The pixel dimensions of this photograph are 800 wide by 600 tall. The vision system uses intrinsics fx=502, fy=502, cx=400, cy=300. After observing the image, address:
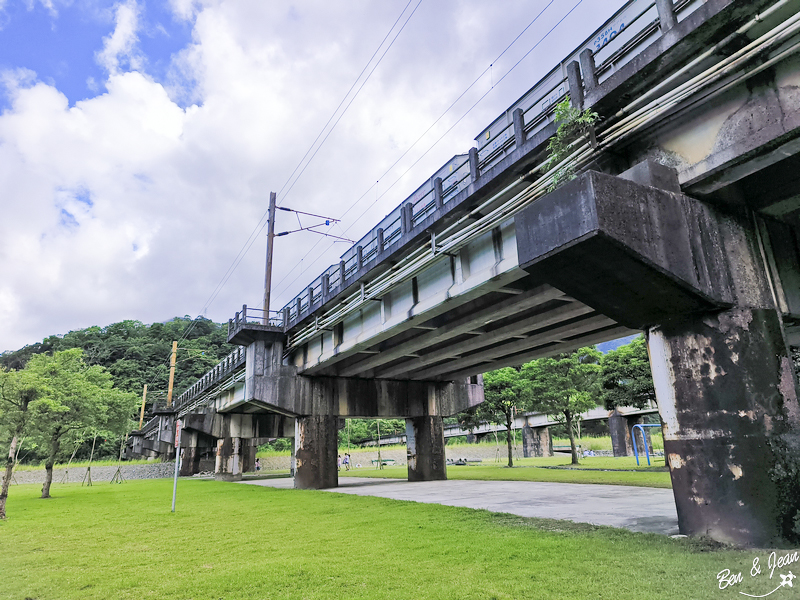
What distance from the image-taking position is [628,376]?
1219 inches

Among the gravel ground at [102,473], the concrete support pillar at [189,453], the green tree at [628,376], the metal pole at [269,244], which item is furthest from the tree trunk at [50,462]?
the green tree at [628,376]

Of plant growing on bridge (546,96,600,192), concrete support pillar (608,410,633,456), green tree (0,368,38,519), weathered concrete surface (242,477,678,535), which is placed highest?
plant growing on bridge (546,96,600,192)

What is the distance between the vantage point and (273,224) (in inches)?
1254

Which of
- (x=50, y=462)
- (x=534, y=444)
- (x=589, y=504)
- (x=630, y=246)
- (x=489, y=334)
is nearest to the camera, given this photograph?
(x=630, y=246)

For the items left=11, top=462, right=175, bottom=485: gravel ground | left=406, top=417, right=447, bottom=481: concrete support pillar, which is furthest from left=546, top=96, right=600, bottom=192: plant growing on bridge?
left=11, top=462, right=175, bottom=485: gravel ground

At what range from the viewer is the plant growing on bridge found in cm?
882

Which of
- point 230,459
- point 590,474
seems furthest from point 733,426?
point 230,459

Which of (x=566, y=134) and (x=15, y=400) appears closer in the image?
(x=566, y=134)

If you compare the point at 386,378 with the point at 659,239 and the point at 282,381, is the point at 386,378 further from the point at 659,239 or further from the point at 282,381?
the point at 659,239

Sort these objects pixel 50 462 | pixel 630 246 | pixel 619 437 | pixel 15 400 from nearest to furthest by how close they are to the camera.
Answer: pixel 630 246
pixel 15 400
pixel 50 462
pixel 619 437

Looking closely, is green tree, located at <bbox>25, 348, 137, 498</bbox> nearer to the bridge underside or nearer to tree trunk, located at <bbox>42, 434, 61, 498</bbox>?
tree trunk, located at <bbox>42, 434, 61, 498</bbox>

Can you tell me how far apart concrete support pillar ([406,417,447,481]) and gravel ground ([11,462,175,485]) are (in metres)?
35.6

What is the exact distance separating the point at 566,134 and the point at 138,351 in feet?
351

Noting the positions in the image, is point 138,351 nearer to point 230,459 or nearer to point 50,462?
point 230,459
